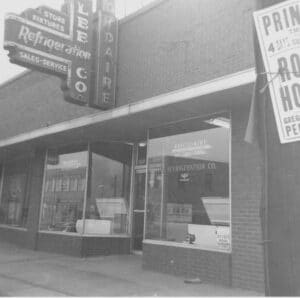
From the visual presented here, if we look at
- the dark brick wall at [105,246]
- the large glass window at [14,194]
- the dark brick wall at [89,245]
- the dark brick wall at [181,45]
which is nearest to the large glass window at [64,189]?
the dark brick wall at [89,245]

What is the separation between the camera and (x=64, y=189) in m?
13.1

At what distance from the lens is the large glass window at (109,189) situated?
12.1 metres

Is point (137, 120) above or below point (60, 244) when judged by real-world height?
above

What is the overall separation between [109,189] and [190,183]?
11.7ft

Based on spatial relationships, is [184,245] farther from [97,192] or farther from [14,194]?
[14,194]

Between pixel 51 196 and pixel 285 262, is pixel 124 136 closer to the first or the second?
pixel 51 196

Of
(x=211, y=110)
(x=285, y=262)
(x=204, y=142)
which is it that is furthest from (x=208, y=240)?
(x=285, y=262)

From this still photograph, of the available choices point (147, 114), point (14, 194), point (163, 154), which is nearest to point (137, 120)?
point (147, 114)

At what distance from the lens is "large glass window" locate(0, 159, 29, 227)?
15.5 meters

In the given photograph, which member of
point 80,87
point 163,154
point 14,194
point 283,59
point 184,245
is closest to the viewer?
point 283,59

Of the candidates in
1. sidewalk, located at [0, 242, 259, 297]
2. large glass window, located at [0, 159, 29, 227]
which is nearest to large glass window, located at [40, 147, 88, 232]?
sidewalk, located at [0, 242, 259, 297]

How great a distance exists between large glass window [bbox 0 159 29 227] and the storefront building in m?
0.86

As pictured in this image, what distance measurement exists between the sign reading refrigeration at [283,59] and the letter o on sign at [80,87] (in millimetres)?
6401

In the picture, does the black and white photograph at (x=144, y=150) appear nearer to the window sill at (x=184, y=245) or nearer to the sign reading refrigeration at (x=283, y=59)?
the window sill at (x=184, y=245)
